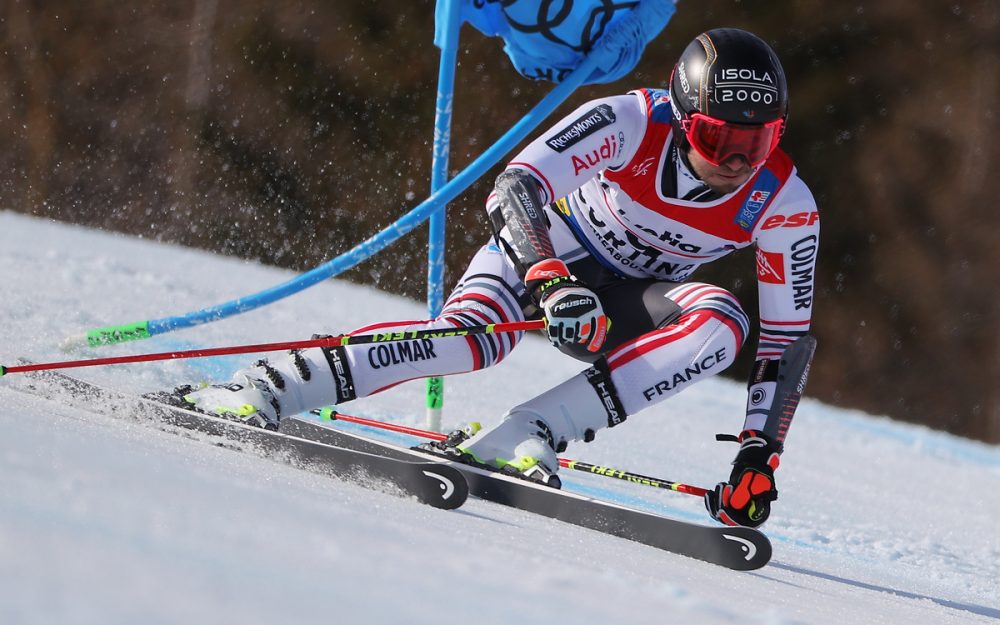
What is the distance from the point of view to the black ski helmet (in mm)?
2412

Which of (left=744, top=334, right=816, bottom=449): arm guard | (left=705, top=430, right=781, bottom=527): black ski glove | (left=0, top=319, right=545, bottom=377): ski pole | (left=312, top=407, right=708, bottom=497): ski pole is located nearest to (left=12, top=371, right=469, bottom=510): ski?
(left=0, top=319, right=545, bottom=377): ski pole

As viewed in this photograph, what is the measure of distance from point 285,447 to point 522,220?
2.36ft

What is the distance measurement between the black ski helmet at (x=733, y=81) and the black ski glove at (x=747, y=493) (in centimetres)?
75

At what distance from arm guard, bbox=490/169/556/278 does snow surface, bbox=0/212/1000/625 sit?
56 centimetres

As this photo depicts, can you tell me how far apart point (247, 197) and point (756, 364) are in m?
13.6

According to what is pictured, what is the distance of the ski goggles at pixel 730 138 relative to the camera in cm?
244

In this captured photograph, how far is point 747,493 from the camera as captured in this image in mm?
2434

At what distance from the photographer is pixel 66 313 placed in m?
3.83

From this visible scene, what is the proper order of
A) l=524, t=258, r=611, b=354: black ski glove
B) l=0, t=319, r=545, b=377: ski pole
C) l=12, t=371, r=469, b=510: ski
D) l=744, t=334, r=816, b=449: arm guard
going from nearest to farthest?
l=12, t=371, r=469, b=510: ski < l=524, t=258, r=611, b=354: black ski glove < l=0, t=319, r=545, b=377: ski pole < l=744, t=334, r=816, b=449: arm guard

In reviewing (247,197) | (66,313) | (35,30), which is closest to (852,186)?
(247,197)

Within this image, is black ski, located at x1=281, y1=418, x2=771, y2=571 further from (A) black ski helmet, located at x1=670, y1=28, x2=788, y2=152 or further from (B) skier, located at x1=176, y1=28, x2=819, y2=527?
(A) black ski helmet, located at x1=670, y1=28, x2=788, y2=152

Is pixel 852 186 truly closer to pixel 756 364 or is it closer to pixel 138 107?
pixel 138 107

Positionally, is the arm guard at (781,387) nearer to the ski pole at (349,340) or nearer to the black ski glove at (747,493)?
the black ski glove at (747,493)

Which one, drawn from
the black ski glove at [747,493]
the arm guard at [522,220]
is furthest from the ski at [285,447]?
the black ski glove at [747,493]
